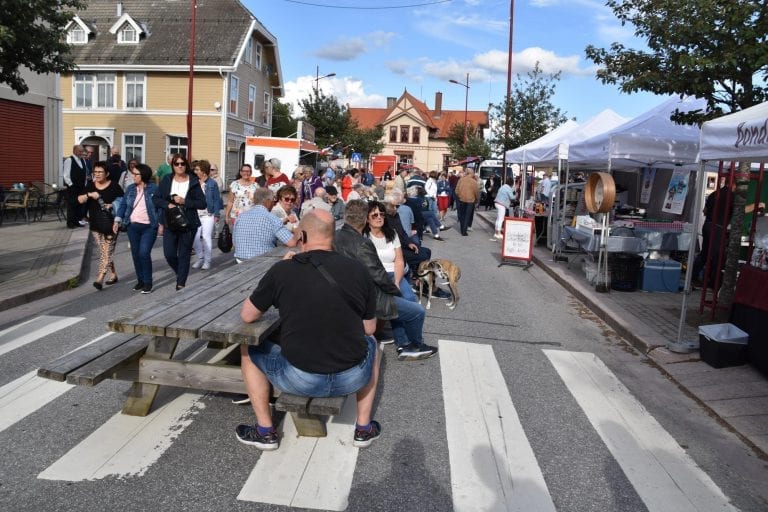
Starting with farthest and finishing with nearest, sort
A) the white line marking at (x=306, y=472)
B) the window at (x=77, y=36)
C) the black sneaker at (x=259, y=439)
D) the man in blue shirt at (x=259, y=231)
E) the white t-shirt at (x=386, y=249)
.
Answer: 1. the window at (x=77, y=36)
2. the man in blue shirt at (x=259, y=231)
3. the white t-shirt at (x=386, y=249)
4. the black sneaker at (x=259, y=439)
5. the white line marking at (x=306, y=472)

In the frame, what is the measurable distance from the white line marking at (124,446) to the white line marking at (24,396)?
26.0 inches

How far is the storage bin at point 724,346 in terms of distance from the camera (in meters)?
6.26

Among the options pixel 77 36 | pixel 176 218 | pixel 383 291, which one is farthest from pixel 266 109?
pixel 383 291

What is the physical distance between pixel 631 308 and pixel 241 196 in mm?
6217

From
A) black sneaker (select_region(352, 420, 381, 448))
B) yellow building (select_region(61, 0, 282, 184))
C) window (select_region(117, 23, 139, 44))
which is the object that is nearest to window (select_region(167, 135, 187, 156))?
yellow building (select_region(61, 0, 282, 184))

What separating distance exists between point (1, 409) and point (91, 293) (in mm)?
4397

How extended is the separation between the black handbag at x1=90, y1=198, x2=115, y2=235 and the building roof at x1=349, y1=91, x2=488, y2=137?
73515 mm

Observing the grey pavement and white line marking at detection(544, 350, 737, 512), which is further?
the grey pavement

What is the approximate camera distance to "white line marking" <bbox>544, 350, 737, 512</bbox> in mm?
3748

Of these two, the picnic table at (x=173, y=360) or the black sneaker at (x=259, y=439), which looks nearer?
the picnic table at (x=173, y=360)

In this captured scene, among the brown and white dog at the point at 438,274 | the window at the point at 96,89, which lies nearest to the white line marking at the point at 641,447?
the brown and white dog at the point at 438,274

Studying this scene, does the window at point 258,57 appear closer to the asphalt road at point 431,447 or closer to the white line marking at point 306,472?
the asphalt road at point 431,447

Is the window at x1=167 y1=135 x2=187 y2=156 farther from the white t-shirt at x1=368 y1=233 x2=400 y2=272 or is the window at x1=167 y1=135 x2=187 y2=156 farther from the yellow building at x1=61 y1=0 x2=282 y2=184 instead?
the white t-shirt at x1=368 y1=233 x2=400 y2=272

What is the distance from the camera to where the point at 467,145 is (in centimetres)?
5838
